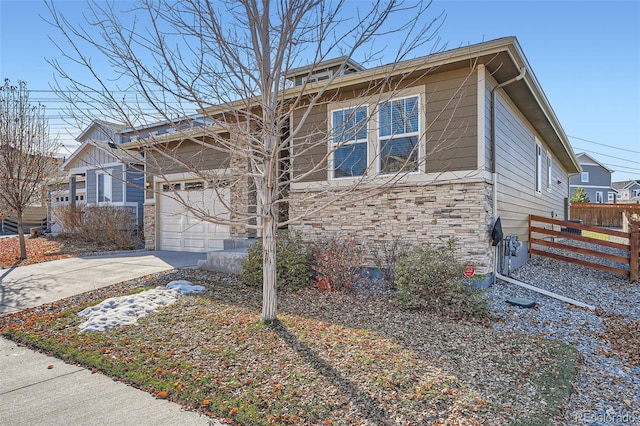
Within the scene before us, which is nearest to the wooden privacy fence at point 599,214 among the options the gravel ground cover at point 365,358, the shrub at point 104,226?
the gravel ground cover at point 365,358

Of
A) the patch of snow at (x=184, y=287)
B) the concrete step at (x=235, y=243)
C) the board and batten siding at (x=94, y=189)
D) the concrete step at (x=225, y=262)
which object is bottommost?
the patch of snow at (x=184, y=287)

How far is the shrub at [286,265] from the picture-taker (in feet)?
22.5

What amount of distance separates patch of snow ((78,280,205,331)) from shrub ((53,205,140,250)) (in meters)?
8.35

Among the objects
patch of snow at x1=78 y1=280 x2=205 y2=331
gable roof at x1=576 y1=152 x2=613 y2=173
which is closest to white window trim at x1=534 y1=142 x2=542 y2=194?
patch of snow at x1=78 y1=280 x2=205 y2=331

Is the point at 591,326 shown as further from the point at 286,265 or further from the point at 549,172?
the point at 549,172

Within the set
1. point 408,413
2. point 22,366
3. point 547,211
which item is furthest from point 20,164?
point 547,211

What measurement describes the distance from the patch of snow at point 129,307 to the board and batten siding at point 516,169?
20.8ft

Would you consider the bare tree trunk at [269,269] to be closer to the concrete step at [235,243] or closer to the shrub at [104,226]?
A: the concrete step at [235,243]

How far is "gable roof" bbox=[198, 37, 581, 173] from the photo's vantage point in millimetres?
6363

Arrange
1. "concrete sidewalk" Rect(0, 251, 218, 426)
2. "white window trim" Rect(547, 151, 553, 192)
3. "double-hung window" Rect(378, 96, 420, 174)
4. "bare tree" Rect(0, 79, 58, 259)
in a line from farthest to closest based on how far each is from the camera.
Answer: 1. "white window trim" Rect(547, 151, 553, 192)
2. "bare tree" Rect(0, 79, 58, 259)
3. "double-hung window" Rect(378, 96, 420, 174)
4. "concrete sidewalk" Rect(0, 251, 218, 426)

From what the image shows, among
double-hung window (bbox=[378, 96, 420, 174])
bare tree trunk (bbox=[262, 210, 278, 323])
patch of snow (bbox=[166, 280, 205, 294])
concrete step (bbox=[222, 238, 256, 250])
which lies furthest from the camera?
concrete step (bbox=[222, 238, 256, 250])

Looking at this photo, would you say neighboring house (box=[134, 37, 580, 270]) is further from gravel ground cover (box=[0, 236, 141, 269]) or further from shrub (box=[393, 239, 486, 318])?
gravel ground cover (box=[0, 236, 141, 269])

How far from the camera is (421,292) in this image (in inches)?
225

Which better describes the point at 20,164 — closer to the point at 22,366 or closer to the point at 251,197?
the point at 251,197
